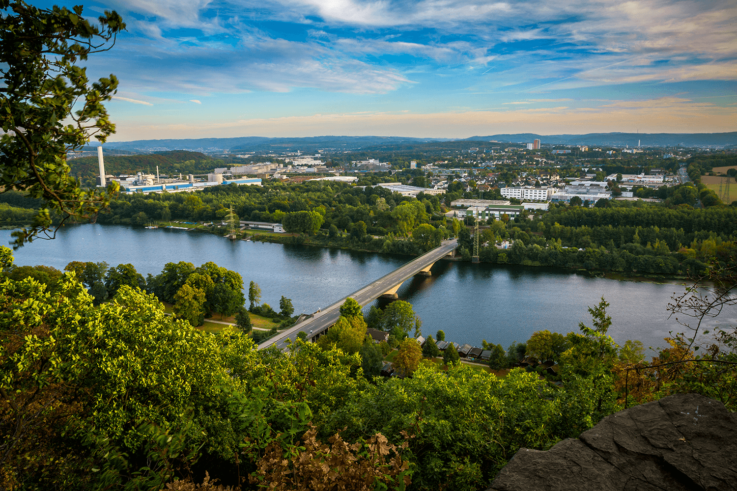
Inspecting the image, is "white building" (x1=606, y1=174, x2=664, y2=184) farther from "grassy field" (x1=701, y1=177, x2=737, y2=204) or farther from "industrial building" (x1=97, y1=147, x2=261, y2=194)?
"industrial building" (x1=97, y1=147, x2=261, y2=194)

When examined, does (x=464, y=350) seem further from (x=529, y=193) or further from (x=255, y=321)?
(x=529, y=193)

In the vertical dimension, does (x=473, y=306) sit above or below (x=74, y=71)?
below

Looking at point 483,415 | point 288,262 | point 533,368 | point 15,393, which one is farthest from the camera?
point 288,262

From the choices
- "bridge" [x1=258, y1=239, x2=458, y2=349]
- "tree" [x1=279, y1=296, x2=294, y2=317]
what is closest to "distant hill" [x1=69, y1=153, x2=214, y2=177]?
"bridge" [x1=258, y1=239, x2=458, y2=349]

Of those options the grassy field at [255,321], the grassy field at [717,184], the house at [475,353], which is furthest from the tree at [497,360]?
the grassy field at [717,184]

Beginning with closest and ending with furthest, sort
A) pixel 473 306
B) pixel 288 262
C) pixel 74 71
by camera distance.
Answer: pixel 74 71
pixel 473 306
pixel 288 262

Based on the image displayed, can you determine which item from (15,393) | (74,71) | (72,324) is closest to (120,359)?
(72,324)

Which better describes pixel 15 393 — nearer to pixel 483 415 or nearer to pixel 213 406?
pixel 213 406
